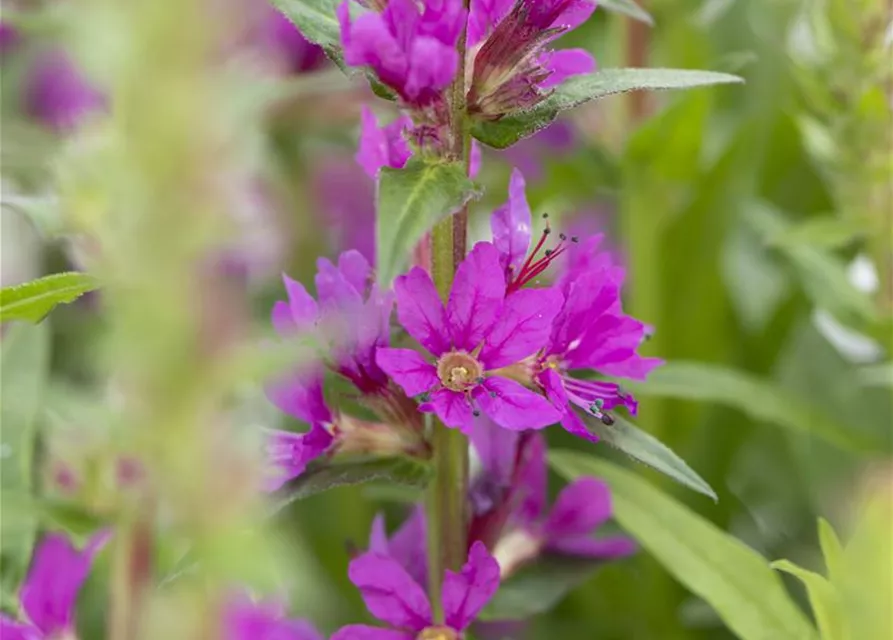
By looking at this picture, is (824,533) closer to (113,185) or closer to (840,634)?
(840,634)

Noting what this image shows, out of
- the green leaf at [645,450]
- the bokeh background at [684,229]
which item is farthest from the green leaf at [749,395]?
the green leaf at [645,450]

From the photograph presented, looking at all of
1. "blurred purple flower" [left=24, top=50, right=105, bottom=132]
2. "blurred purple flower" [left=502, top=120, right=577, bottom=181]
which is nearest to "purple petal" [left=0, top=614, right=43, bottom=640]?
"blurred purple flower" [left=502, top=120, right=577, bottom=181]

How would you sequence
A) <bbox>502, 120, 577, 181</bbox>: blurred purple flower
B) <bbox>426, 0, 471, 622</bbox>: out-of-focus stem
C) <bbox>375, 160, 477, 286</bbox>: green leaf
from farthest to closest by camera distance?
<bbox>502, 120, 577, 181</bbox>: blurred purple flower
<bbox>426, 0, 471, 622</bbox>: out-of-focus stem
<bbox>375, 160, 477, 286</bbox>: green leaf

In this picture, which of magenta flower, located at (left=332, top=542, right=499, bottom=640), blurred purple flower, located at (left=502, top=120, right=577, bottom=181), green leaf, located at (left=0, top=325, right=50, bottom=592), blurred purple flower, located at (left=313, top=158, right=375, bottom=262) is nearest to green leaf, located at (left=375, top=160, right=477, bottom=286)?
magenta flower, located at (left=332, top=542, right=499, bottom=640)

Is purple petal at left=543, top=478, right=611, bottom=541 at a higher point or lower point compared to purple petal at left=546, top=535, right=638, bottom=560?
higher

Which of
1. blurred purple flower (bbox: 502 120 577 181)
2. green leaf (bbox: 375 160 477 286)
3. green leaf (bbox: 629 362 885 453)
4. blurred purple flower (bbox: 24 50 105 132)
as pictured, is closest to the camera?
green leaf (bbox: 375 160 477 286)

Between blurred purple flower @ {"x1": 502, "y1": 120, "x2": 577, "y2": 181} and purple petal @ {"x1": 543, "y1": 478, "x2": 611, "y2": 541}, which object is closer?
purple petal @ {"x1": 543, "y1": 478, "x2": 611, "y2": 541}

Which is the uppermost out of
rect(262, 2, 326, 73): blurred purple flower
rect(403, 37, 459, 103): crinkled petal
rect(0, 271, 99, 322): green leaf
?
rect(403, 37, 459, 103): crinkled petal

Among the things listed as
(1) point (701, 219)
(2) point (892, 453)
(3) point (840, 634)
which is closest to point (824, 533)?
(3) point (840, 634)

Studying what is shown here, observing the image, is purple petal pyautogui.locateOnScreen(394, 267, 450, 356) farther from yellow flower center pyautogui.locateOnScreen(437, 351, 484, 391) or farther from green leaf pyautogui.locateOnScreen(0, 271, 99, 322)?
green leaf pyautogui.locateOnScreen(0, 271, 99, 322)
